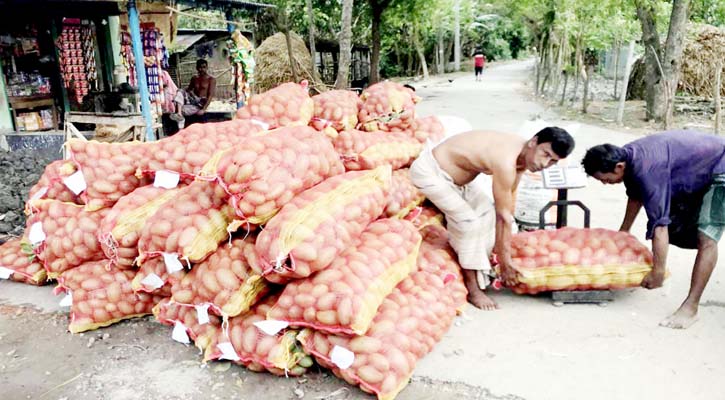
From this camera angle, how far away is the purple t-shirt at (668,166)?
3535 mm

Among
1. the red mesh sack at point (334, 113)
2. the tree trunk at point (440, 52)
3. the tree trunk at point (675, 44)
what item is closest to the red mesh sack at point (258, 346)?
the red mesh sack at point (334, 113)

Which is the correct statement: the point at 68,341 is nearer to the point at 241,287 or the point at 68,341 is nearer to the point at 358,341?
the point at 241,287

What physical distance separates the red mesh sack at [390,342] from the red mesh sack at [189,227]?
2.71ft

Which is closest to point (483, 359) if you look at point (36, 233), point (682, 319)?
point (682, 319)

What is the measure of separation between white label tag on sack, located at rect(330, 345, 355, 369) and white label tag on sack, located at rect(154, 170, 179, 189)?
5.67 ft

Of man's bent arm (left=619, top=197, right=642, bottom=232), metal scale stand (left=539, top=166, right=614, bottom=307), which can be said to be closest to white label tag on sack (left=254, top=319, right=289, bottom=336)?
metal scale stand (left=539, top=166, right=614, bottom=307)

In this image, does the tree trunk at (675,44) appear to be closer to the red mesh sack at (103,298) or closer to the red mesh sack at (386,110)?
the red mesh sack at (386,110)

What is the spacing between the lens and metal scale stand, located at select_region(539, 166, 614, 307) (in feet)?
13.0

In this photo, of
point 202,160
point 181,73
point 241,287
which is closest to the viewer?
point 241,287

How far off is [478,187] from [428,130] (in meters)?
1.12

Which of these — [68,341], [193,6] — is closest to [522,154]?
[68,341]

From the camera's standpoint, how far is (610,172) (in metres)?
3.61

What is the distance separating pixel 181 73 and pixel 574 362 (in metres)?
16.5

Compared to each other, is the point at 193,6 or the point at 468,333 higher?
the point at 193,6
